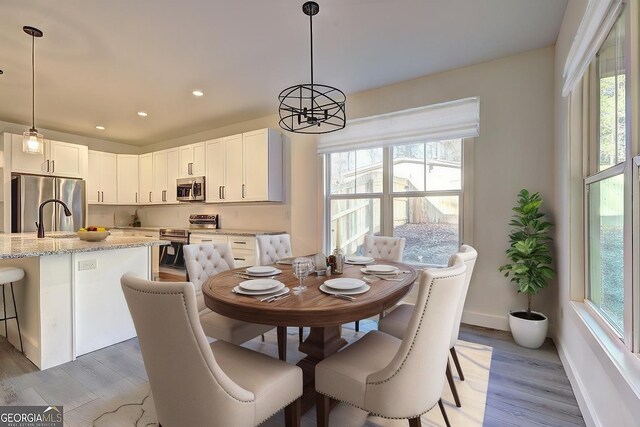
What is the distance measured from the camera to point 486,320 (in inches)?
118

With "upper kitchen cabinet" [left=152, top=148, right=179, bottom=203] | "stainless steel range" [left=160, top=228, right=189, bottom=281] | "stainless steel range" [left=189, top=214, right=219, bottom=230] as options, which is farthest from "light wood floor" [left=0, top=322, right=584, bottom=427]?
"upper kitchen cabinet" [left=152, top=148, right=179, bottom=203]

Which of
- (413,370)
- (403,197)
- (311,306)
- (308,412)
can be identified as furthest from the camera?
(403,197)

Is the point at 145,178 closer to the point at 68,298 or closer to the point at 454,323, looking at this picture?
the point at 68,298

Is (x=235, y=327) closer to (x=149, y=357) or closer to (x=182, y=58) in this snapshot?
(x=149, y=357)

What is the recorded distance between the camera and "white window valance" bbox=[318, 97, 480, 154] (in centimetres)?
305

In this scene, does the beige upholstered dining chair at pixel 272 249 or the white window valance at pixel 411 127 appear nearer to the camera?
the beige upholstered dining chair at pixel 272 249

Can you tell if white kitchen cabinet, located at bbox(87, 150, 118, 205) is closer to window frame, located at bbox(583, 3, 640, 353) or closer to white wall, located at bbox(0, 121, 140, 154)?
white wall, located at bbox(0, 121, 140, 154)

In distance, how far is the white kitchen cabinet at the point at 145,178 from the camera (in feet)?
18.6

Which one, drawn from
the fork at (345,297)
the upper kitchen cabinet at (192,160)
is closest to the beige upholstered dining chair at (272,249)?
the fork at (345,297)

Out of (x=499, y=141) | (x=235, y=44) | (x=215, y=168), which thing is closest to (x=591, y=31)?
(x=499, y=141)

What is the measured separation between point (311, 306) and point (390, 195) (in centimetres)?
251

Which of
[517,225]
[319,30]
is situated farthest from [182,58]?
[517,225]

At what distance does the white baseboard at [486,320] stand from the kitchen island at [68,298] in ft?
10.6

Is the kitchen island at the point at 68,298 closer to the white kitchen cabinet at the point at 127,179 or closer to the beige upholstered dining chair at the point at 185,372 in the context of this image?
the beige upholstered dining chair at the point at 185,372
